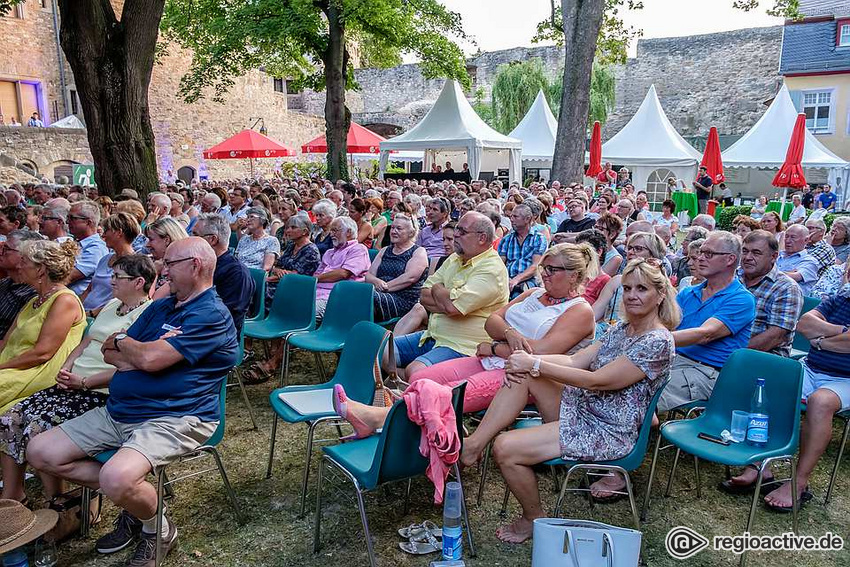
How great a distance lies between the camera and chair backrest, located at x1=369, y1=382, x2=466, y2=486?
97.0 inches

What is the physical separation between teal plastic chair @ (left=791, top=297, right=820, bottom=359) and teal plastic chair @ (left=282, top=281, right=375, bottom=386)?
9.66ft

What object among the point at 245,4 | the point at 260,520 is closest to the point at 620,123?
the point at 245,4

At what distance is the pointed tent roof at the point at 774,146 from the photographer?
15561 millimetres

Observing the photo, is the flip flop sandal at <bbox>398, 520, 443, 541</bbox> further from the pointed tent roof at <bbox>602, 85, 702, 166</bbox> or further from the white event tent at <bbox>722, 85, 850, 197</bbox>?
the white event tent at <bbox>722, 85, 850, 197</bbox>

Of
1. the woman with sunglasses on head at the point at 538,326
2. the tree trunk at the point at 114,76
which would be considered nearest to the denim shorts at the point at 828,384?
the woman with sunglasses on head at the point at 538,326

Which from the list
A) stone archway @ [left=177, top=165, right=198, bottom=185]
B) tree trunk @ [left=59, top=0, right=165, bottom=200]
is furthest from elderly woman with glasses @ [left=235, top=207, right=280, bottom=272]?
stone archway @ [left=177, top=165, right=198, bottom=185]

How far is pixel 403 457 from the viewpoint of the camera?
2562mm

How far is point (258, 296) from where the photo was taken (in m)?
5.37

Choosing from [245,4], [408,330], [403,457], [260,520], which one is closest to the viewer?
[403,457]

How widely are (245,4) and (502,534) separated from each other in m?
15.2

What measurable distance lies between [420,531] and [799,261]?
4239 millimetres

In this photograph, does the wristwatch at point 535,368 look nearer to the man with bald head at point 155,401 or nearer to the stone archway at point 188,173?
the man with bald head at point 155,401

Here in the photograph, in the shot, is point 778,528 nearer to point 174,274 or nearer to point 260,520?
point 260,520

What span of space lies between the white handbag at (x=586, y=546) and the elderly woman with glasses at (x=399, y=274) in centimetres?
284
